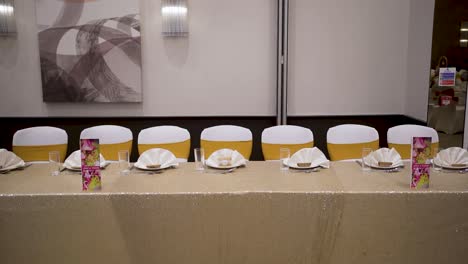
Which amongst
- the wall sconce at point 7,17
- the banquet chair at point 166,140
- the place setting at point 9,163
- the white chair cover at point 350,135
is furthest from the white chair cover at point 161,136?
the wall sconce at point 7,17

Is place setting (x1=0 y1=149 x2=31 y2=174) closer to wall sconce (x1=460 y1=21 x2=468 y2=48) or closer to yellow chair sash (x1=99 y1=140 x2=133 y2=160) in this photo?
yellow chair sash (x1=99 y1=140 x2=133 y2=160)

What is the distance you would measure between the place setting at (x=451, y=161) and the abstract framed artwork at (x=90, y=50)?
11.5ft

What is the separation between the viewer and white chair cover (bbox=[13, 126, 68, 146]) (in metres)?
3.69

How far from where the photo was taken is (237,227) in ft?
6.95

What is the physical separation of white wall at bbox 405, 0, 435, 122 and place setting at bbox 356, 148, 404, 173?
242cm

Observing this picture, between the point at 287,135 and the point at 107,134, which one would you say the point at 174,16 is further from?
the point at 287,135

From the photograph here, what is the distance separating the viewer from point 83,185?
2.23 metres

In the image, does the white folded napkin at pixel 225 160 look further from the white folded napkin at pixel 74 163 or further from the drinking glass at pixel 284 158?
the white folded napkin at pixel 74 163

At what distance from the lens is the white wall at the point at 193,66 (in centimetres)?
514

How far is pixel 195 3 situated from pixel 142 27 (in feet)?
2.19

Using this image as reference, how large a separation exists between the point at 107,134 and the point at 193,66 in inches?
69.1

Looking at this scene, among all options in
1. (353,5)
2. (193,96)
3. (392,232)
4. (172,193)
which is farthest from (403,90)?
(172,193)

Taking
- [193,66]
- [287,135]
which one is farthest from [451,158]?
[193,66]

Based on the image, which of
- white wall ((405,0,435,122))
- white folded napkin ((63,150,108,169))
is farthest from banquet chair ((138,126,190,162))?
white wall ((405,0,435,122))
